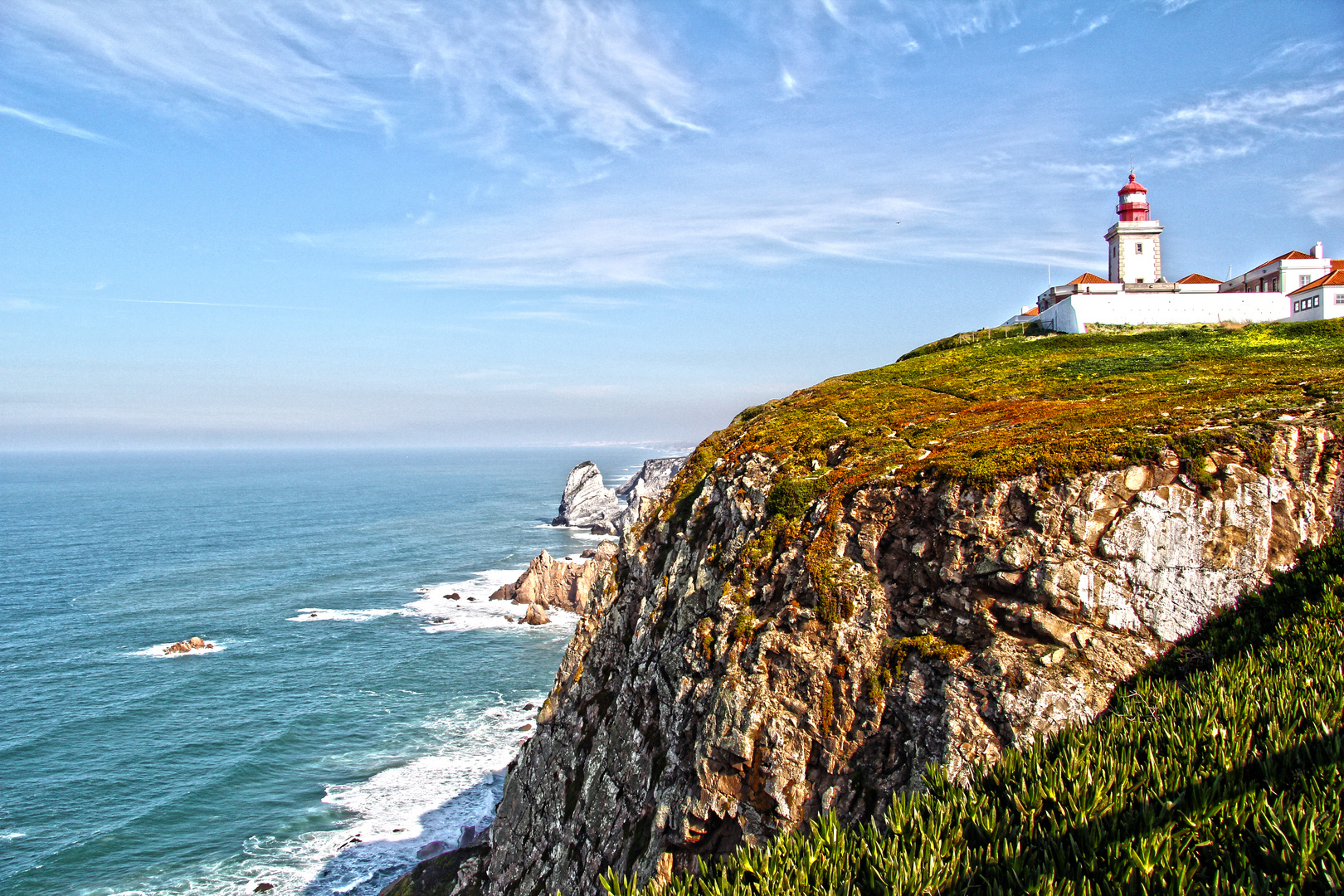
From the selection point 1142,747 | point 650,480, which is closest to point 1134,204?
point 1142,747

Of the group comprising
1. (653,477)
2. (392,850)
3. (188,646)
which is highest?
(653,477)

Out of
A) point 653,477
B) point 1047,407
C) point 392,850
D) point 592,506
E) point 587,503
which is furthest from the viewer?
point 653,477

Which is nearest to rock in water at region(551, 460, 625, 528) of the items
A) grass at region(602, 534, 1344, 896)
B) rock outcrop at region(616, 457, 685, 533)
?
rock outcrop at region(616, 457, 685, 533)

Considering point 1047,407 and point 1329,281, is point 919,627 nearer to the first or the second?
point 1047,407

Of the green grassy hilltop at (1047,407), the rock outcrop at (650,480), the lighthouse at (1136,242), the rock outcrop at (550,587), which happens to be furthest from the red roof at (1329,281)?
the rock outcrop at (650,480)

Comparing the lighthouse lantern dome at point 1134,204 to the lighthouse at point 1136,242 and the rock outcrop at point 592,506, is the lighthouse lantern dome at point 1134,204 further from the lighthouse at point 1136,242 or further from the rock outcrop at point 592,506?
the rock outcrop at point 592,506

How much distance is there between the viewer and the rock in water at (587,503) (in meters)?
132

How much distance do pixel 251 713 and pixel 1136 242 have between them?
65989mm

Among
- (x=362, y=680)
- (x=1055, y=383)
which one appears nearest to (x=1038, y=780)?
(x=1055, y=383)

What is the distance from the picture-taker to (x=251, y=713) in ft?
163

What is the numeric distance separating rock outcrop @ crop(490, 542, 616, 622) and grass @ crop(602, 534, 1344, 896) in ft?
215

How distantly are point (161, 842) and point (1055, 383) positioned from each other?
43.5m

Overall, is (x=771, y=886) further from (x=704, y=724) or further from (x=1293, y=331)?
(x=1293, y=331)

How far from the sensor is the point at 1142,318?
38750 millimetres
